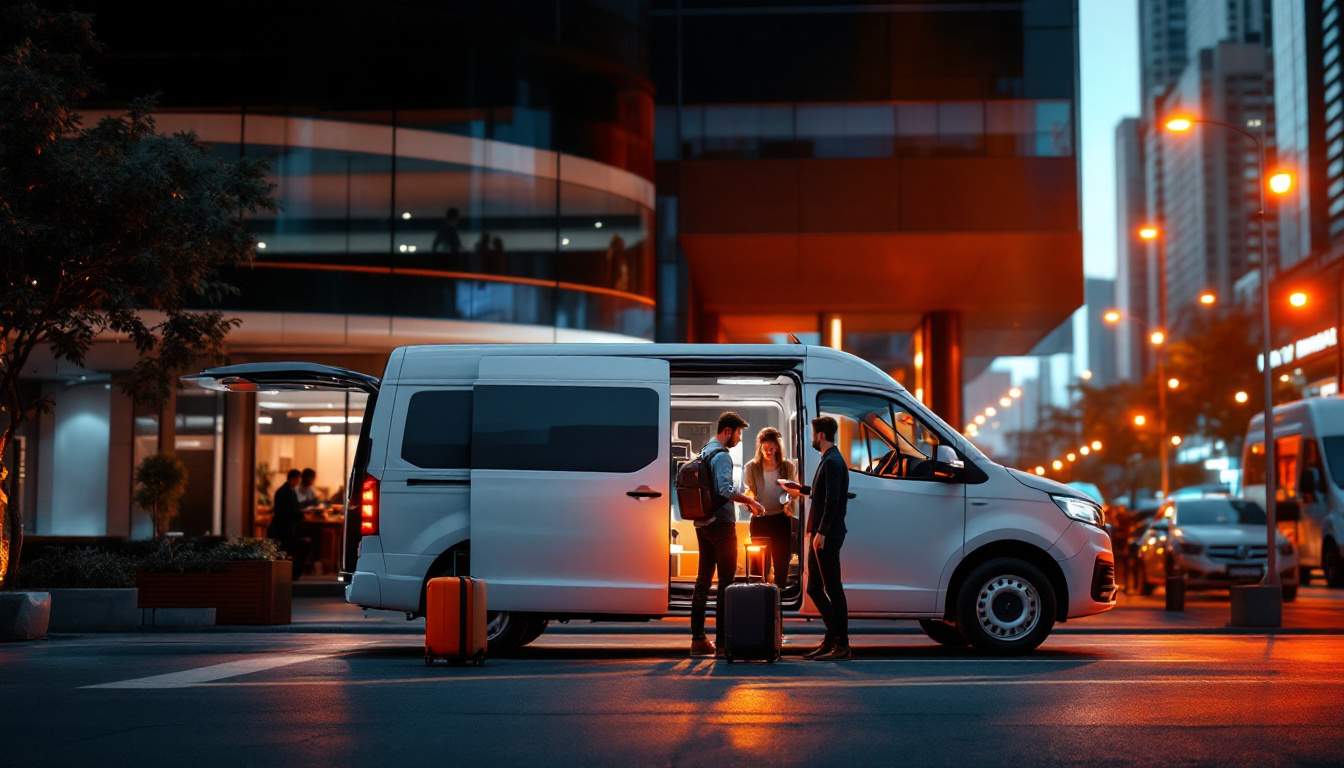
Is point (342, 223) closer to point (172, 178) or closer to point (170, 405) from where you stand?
point (170, 405)

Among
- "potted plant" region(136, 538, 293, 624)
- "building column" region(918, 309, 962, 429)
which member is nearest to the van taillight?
"potted plant" region(136, 538, 293, 624)

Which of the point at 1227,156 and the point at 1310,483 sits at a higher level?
the point at 1227,156

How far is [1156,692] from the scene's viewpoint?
10633mm

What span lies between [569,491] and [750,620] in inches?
74.3

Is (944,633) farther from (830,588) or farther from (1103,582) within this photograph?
(830,588)

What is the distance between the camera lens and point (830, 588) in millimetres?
13227

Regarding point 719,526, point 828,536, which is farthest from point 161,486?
point 828,536

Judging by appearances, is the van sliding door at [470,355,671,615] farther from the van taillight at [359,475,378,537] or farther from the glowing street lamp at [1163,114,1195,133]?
the glowing street lamp at [1163,114,1195,133]

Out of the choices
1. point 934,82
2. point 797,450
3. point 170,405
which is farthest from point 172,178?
point 934,82

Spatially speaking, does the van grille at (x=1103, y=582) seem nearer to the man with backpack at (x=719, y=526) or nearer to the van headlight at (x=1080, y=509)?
the van headlight at (x=1080, y=509)

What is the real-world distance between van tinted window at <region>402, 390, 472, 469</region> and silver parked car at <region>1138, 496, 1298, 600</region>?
14.9 m

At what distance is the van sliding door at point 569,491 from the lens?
13.7 m

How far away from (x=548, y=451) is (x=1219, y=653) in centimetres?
569

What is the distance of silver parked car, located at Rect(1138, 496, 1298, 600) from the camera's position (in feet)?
83.5
